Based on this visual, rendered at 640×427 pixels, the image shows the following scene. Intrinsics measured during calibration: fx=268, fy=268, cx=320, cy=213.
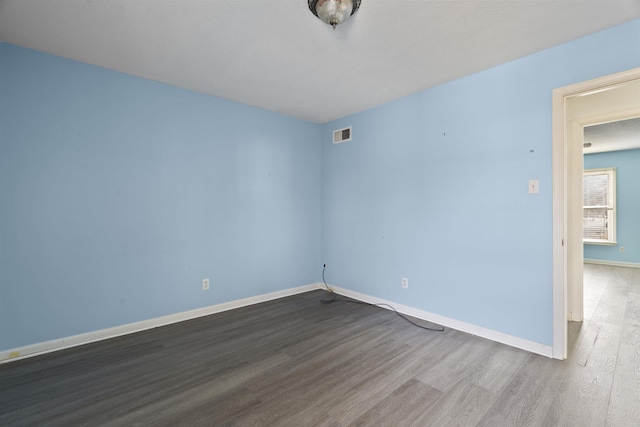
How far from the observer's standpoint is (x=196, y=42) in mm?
2176

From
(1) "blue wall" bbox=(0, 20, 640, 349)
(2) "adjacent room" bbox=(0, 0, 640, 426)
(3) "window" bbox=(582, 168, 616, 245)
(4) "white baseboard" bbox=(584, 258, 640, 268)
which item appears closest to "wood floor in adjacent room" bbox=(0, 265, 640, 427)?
(2) "adjacent room" bbox=(0, 0, 640, 426)

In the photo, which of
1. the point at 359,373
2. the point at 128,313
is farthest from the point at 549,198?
the point at 128,313

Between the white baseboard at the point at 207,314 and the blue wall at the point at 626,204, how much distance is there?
607 centimetres

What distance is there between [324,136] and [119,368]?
371cm

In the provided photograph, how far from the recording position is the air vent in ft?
13.0

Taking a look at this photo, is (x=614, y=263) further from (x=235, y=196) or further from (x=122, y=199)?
(x=122, y=199)

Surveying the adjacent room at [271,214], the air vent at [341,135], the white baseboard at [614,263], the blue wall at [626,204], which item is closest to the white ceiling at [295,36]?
the adjacent room at [271,214]

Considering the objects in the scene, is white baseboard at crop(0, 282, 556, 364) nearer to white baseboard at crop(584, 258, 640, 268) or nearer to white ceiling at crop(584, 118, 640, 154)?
white ceiling at crop(584, 118, 640, 154)

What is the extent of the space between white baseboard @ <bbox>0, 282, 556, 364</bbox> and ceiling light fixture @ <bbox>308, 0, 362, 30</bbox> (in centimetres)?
290

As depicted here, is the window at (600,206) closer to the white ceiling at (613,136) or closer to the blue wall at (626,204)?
the blue wall at (626,204)

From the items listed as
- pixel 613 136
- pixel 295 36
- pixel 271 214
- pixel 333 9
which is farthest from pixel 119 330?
pixel 613 136

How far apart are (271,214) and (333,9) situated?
2.60m

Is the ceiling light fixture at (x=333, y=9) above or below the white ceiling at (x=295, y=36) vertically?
below

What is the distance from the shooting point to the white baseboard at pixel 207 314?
2250 mm
